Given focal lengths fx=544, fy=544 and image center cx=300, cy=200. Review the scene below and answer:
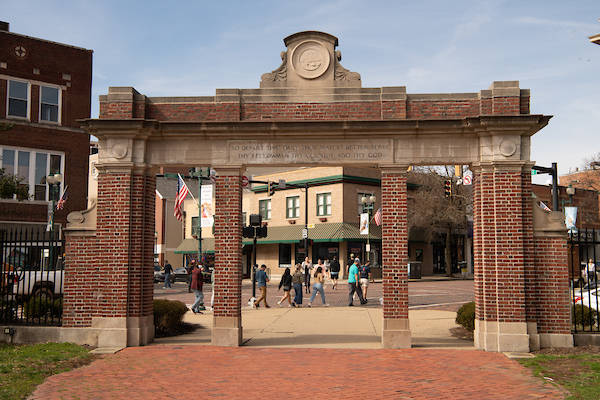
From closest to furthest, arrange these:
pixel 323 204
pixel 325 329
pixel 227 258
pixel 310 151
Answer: pixel 227 258 → pixel 310 151 → pixel 325 329 → pixel 323 204

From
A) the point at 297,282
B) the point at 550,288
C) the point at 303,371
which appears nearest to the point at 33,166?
the point at 297,282

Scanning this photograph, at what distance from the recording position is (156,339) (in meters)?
13.5

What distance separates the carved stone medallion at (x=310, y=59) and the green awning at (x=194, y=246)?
35.1 metres

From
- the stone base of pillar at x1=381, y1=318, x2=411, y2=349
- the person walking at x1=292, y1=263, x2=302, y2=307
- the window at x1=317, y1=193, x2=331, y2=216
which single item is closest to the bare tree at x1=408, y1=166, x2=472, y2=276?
the window at x1=317, y1=193, x2=331, y2=216

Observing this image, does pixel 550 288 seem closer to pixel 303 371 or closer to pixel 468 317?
pixel 468 317

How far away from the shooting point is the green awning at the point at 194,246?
47.5 m

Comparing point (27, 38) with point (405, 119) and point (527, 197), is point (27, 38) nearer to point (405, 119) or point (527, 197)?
point (405, 119)

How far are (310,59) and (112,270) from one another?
22.1 feet

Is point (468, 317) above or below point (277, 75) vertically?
below

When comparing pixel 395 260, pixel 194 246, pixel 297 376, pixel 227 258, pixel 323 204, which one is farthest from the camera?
pixel 194 246

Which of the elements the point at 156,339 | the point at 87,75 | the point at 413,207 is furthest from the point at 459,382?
the point at 413,207

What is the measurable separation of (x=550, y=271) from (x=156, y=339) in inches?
371

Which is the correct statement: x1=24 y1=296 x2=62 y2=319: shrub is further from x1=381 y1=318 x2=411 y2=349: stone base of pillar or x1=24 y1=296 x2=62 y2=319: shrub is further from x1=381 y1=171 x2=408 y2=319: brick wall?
x1=381 y1=171 x2=408 y2=319: brick wall

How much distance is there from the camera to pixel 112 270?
12375 mm
